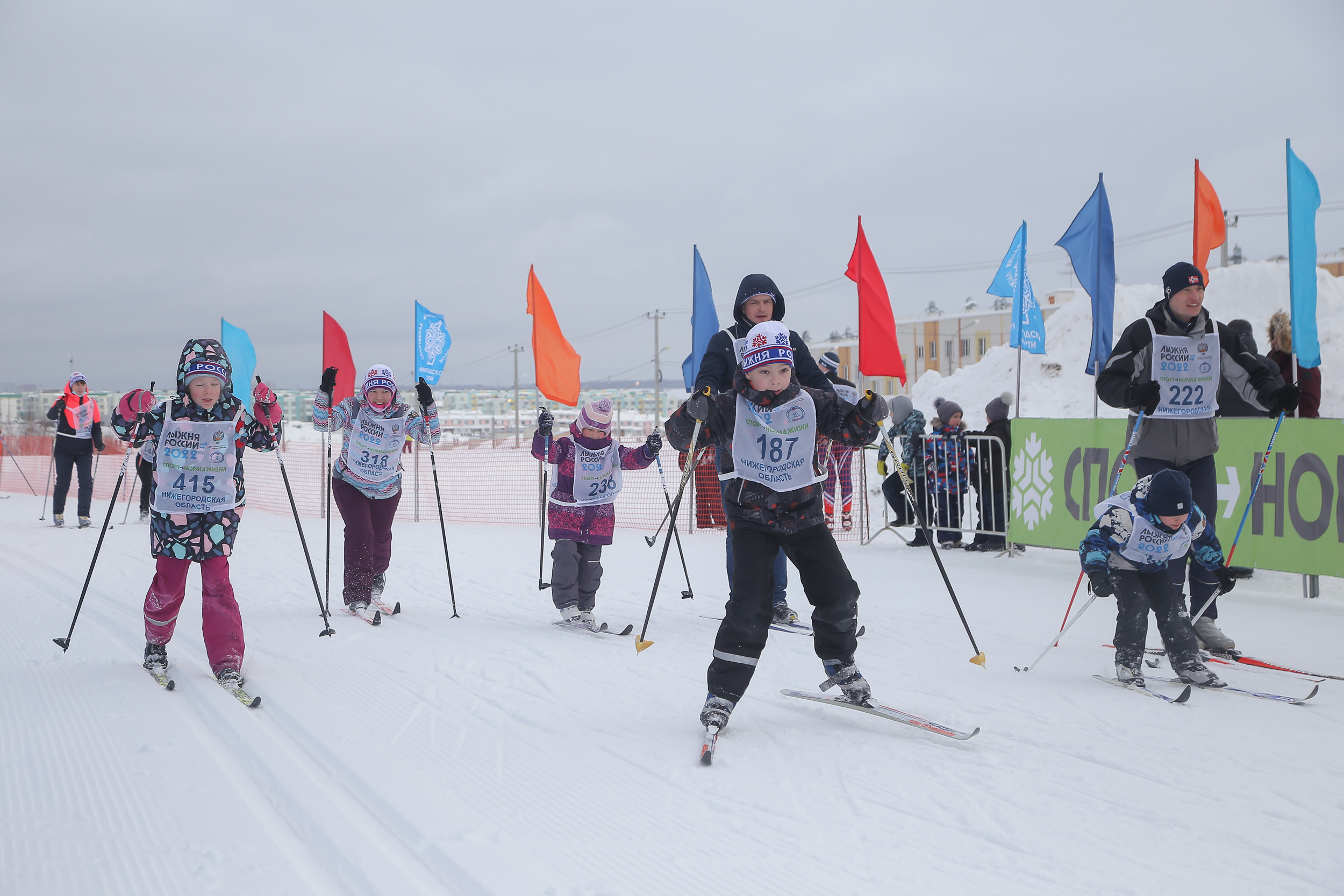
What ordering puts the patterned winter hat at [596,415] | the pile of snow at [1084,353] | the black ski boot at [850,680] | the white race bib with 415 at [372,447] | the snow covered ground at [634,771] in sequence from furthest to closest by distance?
1. the pile of snow at [1084,353]
2. the white race bib with 415 at [372,447]
3. the patterned winter hat at [596,415]
4. the black ski boot at [850,680]
5. the snow covered ground at [634,771]

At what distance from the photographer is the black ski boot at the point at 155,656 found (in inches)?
177

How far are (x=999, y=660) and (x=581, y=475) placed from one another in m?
2.91

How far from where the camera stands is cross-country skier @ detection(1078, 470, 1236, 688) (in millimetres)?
4246

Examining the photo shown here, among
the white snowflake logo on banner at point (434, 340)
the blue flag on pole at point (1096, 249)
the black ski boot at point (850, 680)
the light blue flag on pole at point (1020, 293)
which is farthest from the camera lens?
the white snowflake logo on banner at point (434, 340)

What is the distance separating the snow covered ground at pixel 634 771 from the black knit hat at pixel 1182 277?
2.12 m

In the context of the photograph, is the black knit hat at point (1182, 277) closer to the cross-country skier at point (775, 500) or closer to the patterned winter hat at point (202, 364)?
the cross-country skier at point (775, 500)

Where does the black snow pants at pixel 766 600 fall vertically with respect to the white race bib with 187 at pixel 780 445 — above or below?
below

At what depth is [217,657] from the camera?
14.1ft

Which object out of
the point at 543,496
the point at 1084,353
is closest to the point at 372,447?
the point at 543,496

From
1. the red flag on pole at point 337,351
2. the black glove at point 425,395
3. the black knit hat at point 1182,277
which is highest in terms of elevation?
the red flag on pole at point 337,351

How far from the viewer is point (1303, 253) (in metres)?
5.55

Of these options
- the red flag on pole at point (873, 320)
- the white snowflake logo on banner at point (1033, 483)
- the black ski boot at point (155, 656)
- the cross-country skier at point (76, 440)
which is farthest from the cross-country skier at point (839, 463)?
the cross-country skier at point (76, 440)

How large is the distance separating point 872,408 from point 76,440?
12354 mm

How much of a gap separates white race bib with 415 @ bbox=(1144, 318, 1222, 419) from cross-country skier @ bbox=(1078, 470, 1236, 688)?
61 centimetres
